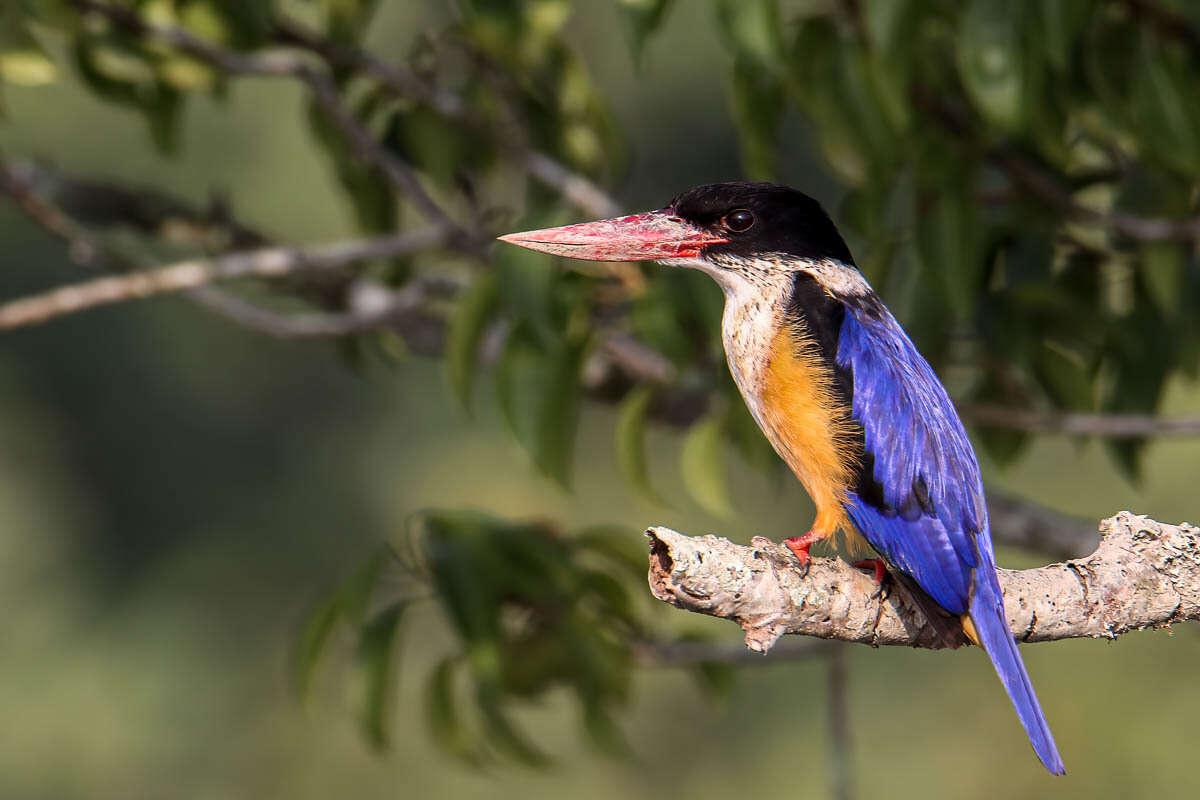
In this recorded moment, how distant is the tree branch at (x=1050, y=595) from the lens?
5.74 feet

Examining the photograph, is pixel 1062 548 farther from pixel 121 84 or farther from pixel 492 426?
pixel 492 426

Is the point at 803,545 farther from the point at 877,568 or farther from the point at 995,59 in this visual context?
the point at 995,59

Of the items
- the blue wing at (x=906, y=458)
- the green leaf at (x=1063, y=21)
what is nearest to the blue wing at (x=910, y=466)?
the blue wing at (x=906, y=458)

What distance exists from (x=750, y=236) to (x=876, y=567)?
21.5 inches

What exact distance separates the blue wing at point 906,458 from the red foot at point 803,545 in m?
0.07

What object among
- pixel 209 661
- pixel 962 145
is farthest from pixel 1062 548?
pixel 209 661

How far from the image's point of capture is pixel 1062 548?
10.7ft

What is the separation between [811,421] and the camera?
80.8 inches

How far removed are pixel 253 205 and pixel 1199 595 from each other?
9.88 meters

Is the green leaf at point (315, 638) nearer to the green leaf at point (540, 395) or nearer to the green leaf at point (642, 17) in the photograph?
the green leaf at point (540, 395)

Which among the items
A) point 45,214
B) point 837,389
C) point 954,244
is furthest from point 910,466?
point 45,214

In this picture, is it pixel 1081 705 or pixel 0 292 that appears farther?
pixel 0 292

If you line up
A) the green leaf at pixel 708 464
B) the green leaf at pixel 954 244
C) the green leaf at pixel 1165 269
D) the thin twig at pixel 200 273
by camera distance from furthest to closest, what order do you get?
the thin twig at pixel 200 273, the green leaf at pixel 708 464, the green leaf at pixel 1165 269, the green leaf at pixel 954 244

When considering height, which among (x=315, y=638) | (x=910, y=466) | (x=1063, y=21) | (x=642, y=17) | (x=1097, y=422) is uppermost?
(x=1063, y=21)
